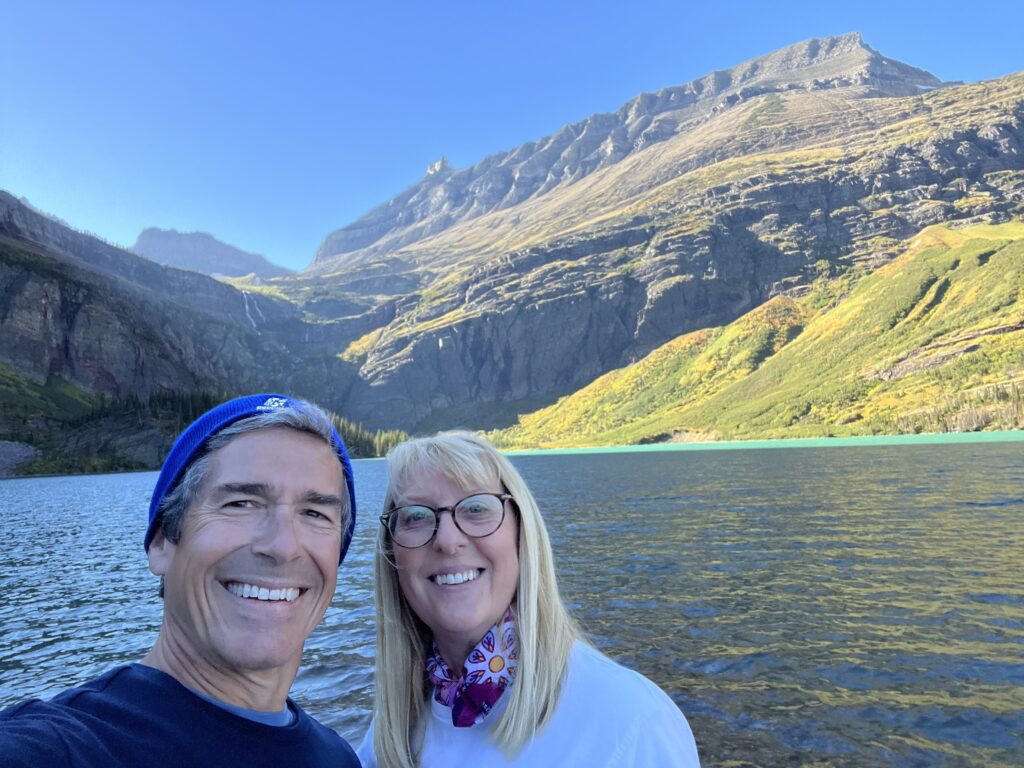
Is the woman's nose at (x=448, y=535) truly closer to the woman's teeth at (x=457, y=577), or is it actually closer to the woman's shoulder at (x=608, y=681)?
the woman's teeth at (x=457, y=577)

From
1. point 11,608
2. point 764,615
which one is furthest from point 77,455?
point 764,615

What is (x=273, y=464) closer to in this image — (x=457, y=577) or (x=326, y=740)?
(x=457, y=577)

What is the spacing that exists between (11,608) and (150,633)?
9.30 metres

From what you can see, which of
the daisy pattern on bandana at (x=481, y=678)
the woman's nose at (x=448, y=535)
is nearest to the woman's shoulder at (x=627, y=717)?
the daisy pattern on bandana at (x=481, y=678)

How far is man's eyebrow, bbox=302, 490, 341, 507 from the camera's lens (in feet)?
12.3

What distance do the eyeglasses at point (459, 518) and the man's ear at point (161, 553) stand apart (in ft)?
5.22

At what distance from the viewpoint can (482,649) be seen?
4.27 meters

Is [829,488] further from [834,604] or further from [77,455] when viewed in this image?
[77,455]

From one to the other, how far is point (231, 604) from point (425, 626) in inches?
82.3

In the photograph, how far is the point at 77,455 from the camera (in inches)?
5915

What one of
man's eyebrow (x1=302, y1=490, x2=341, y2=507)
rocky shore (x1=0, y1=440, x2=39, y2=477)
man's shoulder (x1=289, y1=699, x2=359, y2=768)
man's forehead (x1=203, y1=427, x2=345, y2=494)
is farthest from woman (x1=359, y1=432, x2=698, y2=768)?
rocky shore (x1=0, y1=440, x2=39, y2=477)

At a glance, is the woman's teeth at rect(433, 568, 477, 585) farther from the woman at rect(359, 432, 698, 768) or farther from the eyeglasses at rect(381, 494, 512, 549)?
the eyeglasses at rect(381, 494, 512, 549)

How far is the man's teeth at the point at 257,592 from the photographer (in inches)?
135

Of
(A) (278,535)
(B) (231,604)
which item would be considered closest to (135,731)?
(B) (231,604)
